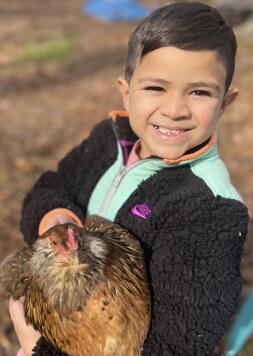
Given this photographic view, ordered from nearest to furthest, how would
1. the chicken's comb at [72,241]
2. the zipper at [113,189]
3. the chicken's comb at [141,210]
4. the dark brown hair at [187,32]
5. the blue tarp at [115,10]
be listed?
the chicken's comb at [72,241] → the dark brown hair at [187,32] → the chicken's comb at [141,210] → the zipper at [113,189] → the blue tarp at [115,10]

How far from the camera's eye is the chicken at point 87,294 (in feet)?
4.97

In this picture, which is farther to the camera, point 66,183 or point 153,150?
point 66,183

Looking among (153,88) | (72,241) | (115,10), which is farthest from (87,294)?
(115,10)

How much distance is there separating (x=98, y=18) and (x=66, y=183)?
9665 mm

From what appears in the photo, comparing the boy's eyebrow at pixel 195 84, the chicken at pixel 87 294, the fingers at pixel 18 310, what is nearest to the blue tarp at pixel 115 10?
the boy's eyebrow at pixel 195 84

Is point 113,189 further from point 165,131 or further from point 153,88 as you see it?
point 153,88

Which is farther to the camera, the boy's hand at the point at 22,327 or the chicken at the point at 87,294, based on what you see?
the boy's hand at the point at 22,327

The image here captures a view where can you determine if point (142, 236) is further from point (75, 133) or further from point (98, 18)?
point (98, 18)

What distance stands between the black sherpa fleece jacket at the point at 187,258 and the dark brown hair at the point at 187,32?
460mm

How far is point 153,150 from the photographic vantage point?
184cm

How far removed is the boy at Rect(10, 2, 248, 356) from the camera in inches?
64.2

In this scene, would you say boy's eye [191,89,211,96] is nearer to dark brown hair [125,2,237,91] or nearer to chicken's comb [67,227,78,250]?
dark brown hair [125,2,237,91]

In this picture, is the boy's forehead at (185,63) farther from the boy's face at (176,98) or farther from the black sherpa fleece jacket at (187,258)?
the black sherpa fleece jacket at (187,258)

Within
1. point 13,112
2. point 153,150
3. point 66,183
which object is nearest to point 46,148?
point 13,112
